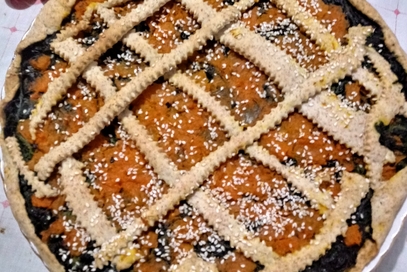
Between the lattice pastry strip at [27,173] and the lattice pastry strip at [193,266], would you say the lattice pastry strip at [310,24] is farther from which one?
the lattice pastry strip at [27,173]

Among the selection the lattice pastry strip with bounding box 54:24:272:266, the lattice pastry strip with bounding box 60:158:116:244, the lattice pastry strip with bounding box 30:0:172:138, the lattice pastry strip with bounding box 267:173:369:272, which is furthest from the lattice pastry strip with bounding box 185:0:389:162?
the lattice pastry strip with bounding box 60:158:116:244

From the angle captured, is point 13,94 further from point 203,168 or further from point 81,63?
point 203,168

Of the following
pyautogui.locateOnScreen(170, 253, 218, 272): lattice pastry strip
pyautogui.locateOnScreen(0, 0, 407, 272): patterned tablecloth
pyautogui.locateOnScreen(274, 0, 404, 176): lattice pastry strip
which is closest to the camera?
pyautogui.locateOnScreen(170, 253, 218, 272): lattice pastry strip

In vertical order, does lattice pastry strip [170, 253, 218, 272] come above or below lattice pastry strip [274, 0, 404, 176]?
below

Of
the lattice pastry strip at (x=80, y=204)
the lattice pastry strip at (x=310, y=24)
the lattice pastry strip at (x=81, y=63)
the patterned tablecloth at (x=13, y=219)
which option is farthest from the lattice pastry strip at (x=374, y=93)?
the lattice pastry strip at (x=80, y=204)

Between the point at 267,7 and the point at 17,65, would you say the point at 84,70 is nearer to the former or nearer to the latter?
the point at 17,65

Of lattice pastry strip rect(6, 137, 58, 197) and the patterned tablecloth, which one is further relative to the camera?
the patterned tablecloth

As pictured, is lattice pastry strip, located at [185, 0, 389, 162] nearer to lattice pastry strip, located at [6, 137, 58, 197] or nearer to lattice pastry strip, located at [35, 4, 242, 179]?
lattice pastry strip, located at [35, 4, 242, 179]

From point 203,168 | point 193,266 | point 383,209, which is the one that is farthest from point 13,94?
point 383,209

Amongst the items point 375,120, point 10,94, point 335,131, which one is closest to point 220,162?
point 335,131
